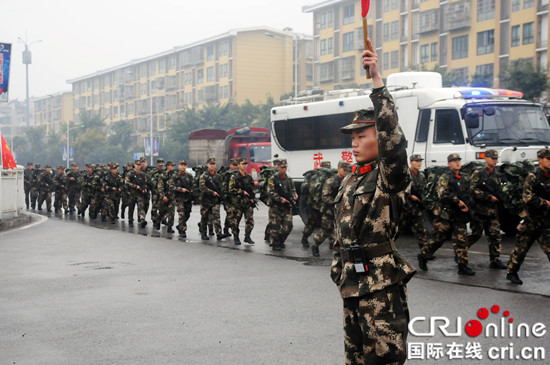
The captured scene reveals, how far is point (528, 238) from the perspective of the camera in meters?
8.40

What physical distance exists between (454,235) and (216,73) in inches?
2819

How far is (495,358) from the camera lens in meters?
5.59

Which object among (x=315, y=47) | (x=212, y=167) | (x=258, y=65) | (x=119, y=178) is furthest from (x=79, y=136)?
(x=212, y=167)

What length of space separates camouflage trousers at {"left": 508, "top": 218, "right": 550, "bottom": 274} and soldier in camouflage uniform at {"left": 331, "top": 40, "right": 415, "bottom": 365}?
16.3 ft

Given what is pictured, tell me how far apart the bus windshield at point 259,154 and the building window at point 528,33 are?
2316 centimetres

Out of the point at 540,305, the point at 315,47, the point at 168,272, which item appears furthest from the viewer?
the point at 315,47

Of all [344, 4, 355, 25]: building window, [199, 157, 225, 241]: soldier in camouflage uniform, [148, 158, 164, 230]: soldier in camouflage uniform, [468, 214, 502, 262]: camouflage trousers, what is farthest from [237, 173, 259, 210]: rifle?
[344, 4, 355, 25]: building window

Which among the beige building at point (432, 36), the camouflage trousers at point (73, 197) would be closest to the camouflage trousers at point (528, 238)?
the camouflage trousers at point (73, 197)

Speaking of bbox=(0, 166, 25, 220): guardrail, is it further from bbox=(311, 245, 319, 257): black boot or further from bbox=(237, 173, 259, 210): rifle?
bbox=(311, 245, 319, 257): black boot

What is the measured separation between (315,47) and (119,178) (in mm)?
49327

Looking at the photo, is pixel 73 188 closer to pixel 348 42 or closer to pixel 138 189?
pixel 138 189

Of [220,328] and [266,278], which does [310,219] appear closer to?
[266,278]

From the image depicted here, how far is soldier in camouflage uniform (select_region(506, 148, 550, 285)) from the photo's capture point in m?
8.05

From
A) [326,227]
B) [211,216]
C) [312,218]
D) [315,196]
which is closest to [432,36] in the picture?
[211,216]
